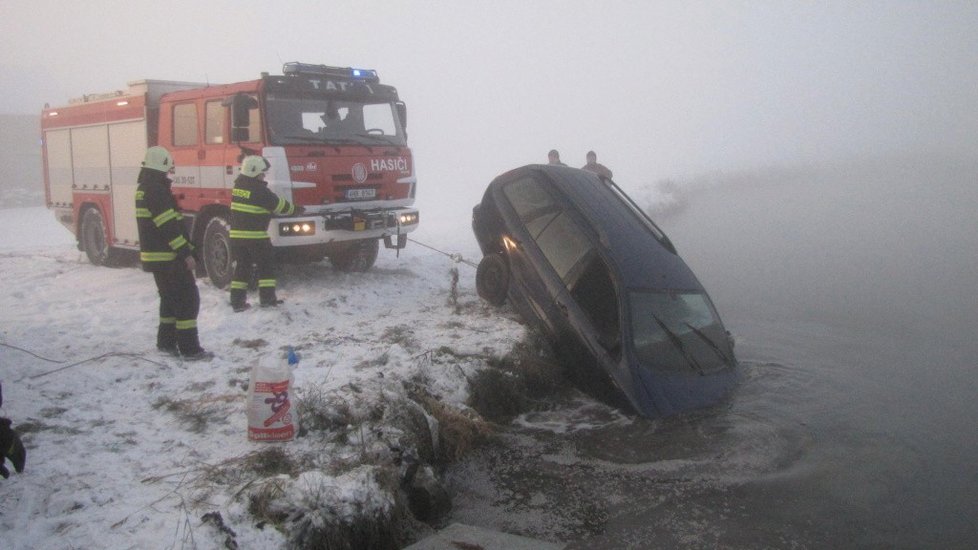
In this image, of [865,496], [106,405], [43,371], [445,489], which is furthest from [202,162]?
[865,496]

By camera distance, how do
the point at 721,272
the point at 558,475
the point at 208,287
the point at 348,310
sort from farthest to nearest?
the point at 721,272
the point at 208,287
the point at 348,310
the point at 558,475

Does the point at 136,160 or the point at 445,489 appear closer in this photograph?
the point at 445,489

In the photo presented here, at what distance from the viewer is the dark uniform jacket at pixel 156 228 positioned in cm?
623

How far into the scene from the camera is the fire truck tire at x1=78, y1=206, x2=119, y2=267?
1079cm

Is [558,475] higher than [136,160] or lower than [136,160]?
lower

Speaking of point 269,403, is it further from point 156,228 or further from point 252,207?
point 252,207

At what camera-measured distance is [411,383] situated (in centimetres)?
567

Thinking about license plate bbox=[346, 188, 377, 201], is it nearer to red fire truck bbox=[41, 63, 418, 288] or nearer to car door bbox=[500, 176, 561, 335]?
red fire truck bbox=[41, 63, 418, 288]

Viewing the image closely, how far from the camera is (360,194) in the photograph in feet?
29.5

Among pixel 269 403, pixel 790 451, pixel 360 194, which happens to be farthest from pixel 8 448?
pixel 360 194

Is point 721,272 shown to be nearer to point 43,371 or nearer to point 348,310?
point 348,310

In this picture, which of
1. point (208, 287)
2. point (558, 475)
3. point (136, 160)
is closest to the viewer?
point (558, 475)

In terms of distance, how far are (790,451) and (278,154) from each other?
615cm

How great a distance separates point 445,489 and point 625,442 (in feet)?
5.21
